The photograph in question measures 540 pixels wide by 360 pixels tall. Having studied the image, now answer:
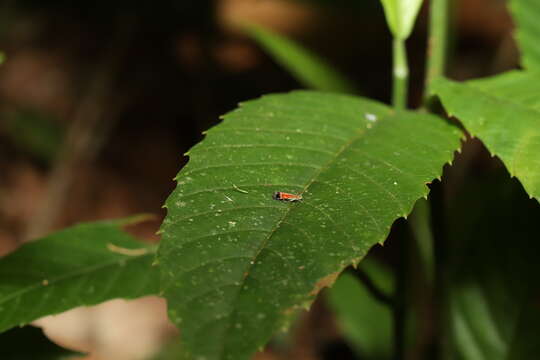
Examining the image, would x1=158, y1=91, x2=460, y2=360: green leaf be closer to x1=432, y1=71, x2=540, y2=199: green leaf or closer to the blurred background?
x1=432, y1=71, x2=540, y2=199: green leaf

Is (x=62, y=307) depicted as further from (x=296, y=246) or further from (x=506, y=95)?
(x=506, y=95)

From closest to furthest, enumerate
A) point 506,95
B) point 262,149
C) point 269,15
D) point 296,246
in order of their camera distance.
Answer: point 296,246
point 262,149
point 506,95
point 269,15

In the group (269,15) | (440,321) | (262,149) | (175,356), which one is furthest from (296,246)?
(269,15)

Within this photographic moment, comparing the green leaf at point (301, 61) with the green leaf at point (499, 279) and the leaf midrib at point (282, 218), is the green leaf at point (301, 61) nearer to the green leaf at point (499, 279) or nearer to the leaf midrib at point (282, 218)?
the green leaf at point (499, 279)

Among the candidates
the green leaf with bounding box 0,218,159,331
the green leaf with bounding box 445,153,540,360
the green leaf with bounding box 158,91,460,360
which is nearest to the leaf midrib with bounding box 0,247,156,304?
the green leaf with bounding box 0,218,159,331

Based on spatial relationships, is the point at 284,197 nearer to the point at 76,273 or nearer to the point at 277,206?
the point at 277,206

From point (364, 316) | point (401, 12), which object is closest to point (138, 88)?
point (364, 316)
